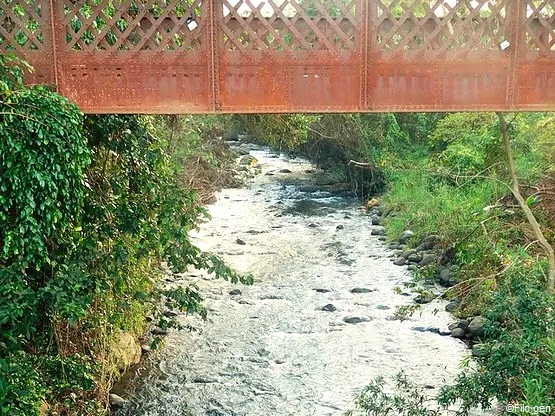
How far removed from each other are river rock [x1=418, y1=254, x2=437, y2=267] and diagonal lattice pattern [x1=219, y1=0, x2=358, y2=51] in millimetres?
7978

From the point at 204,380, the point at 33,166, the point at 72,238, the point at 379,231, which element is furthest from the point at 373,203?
the point at 33,166

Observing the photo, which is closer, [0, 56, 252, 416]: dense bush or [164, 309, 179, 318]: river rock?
[0, 56, 252, 416]: dense bush

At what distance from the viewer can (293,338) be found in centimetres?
1085

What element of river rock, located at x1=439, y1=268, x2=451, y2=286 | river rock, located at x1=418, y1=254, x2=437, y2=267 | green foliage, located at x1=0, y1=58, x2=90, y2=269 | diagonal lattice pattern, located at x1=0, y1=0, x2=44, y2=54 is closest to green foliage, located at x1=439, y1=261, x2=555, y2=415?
green foliage, located at x1=0, y1=58, x2=90, y2=269

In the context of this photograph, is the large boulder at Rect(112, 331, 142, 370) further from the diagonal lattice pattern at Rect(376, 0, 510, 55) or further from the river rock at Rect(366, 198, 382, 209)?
the river rock at Rect(366, 198, 382, 209)

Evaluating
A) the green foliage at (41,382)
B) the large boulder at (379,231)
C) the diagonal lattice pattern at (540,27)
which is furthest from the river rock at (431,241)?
the green foliage at (41,382)

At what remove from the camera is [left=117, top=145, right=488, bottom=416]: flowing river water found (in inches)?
354

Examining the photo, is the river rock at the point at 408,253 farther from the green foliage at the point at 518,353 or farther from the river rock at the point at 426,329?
the green foliage at the point at 518,353

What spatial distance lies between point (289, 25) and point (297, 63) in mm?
420

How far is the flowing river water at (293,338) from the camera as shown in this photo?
898 centimetres

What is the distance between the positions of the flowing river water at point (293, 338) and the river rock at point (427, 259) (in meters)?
0.54

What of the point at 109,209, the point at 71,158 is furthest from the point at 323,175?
the point at 71,158

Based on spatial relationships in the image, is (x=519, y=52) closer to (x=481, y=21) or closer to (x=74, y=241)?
(x=481, y=21)

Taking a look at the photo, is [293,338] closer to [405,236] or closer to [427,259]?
[427,259]
